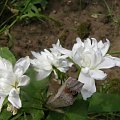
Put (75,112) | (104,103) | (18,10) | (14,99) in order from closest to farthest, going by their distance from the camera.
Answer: (14,99) → (75,112) → (104,103) → (18,10)

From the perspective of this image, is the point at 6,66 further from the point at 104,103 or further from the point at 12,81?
the point at 104,103

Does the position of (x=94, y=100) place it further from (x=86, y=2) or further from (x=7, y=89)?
(x=86, y=2)

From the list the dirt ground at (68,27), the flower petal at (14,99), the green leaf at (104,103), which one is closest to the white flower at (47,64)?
the flower petal at (14,99)

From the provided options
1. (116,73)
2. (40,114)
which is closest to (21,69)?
(40,114)

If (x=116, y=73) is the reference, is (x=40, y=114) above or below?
above

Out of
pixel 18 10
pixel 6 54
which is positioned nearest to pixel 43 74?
pixel 6 54
